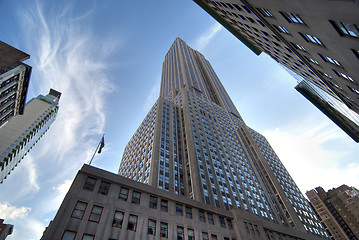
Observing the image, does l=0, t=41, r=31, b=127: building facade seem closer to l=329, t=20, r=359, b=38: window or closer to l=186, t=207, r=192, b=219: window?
l=186, t=207, r=192, b=219: window

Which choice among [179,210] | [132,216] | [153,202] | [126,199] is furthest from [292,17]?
[132,216]

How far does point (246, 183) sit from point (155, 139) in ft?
118

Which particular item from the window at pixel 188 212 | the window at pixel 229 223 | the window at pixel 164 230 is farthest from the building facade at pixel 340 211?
the window at pixel 164 230

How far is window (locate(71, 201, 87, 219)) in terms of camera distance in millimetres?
19880

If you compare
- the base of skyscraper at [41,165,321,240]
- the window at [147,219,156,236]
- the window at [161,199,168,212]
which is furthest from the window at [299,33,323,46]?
the window at [147,219,156,236]

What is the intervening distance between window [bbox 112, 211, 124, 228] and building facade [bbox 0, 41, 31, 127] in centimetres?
5598

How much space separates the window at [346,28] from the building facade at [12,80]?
238 ft

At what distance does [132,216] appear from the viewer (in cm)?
2319

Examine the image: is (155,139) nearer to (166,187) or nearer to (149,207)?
(166,187)

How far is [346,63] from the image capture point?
17.7 metres

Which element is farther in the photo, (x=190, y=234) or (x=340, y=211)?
(x=340, y=211)

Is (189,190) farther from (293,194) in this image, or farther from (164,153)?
(293,194)

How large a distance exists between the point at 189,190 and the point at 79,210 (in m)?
38.2

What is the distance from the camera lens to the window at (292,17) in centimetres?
1780
